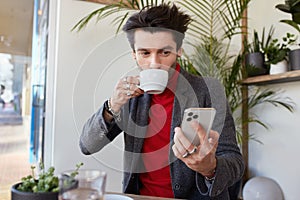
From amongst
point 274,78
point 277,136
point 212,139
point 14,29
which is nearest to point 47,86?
point 14,29

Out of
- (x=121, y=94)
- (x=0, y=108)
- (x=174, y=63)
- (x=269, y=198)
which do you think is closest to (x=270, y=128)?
(x=269, y=198)

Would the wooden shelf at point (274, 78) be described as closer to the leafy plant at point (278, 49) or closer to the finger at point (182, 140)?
the leafy plant at point (278, 49)

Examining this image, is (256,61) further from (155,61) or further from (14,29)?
(14,29)

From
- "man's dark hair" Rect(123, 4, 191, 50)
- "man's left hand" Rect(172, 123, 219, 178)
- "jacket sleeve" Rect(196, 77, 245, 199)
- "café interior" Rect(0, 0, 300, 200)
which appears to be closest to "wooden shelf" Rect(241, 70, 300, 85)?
"café interior" Rect(0, 0, 300, 200)

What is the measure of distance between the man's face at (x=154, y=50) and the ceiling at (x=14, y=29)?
1106mm

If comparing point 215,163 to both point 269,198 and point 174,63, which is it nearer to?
point 174,63

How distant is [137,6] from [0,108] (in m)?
1.00

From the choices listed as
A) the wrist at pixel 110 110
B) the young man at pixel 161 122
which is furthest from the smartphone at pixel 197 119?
the wrist at pixel 110 110

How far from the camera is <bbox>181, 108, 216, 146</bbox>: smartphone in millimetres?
586

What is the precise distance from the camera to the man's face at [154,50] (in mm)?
851

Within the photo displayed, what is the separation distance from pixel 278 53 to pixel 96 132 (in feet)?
4.66

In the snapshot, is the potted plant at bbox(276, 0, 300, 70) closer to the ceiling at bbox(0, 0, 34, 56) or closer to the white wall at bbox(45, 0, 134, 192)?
the white wall at bbox(45, 0, 134, 192)

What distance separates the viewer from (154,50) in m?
0.85

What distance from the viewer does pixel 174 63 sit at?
92cm
